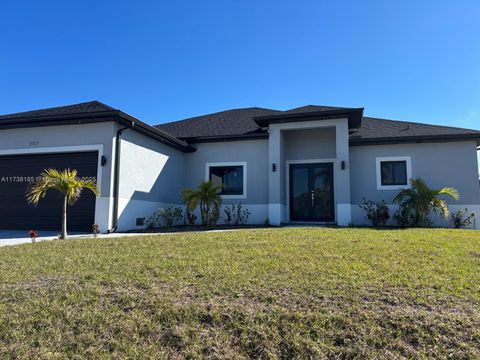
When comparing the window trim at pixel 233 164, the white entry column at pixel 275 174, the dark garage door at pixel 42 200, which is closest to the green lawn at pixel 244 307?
the dark garage door at pixel 42 200

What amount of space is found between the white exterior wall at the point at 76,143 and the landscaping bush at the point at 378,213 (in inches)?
369

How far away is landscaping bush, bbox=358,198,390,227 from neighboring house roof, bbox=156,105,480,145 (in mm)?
2487

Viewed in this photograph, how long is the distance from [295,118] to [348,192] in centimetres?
344

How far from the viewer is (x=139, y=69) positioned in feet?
49.1

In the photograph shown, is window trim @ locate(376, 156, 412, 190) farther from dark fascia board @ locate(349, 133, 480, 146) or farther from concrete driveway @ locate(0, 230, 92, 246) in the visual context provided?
concrete driveway @ locate(0, 230, 92, 246)

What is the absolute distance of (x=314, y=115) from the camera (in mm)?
12492

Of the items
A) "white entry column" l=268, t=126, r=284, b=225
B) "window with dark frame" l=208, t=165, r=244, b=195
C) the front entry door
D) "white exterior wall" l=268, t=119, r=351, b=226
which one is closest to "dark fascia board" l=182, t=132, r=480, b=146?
"white entry column" l=268, t=126, r=284, b=225

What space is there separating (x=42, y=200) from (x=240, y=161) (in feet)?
24.5

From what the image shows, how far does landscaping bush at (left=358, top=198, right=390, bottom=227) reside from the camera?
1248cm

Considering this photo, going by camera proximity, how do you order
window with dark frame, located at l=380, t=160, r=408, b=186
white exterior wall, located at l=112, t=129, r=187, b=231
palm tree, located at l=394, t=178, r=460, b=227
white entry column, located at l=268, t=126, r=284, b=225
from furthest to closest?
window with dark frame, located at l=380, t=160, r=408, b=186
white entry column, located at l=268, t=126, r=284, b=225
palm tree, located at l=394, t=178, r=460, b=227
white exterior wall, located at l=112, t=129, r=187, b=231

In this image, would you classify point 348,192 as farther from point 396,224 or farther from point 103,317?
point 103,317

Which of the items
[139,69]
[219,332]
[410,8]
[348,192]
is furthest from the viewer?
[139,69]

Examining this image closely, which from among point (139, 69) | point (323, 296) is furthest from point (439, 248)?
point (139, 69)

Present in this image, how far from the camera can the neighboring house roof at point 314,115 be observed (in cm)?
1251
